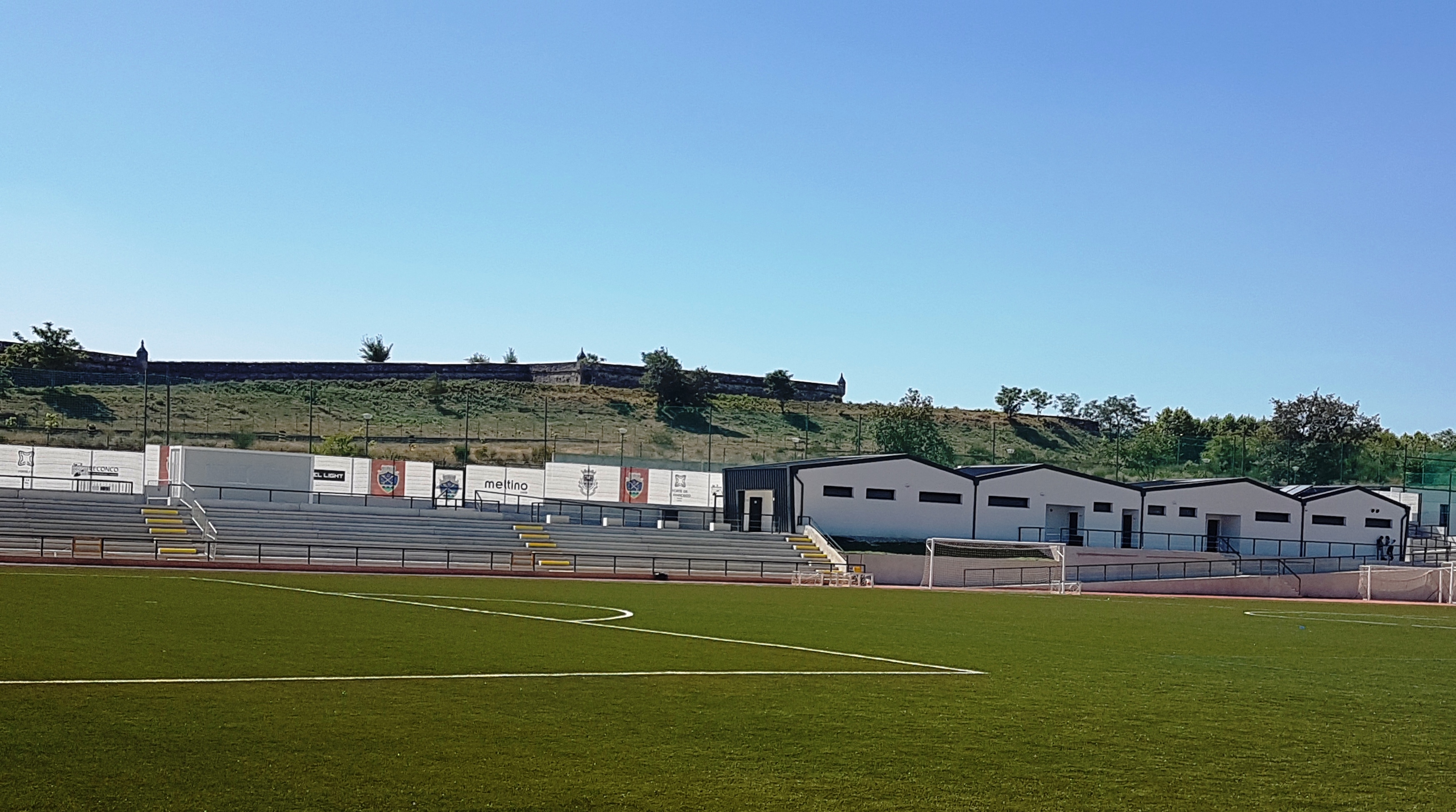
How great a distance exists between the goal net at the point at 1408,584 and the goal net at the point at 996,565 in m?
10.1

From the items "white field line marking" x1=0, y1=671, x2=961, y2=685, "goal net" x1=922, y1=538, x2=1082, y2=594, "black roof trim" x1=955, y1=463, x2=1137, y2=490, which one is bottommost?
"goal net" x1=922, y1=538, x2=1082, y2=594

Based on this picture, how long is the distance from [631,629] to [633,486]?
1771 inches

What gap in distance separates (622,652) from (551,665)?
2.15 meters

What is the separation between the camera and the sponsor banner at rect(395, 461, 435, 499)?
63.2m

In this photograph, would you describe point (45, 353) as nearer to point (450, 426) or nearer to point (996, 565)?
point (450, 426)

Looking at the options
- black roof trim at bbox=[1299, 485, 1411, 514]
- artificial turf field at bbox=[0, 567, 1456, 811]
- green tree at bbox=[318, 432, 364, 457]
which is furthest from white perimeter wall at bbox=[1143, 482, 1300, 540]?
green tree at bbox=[318, 432, 364, 457]

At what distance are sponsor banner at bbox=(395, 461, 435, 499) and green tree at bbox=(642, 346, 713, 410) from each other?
45915 millimetres

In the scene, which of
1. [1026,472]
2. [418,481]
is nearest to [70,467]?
[418,481]

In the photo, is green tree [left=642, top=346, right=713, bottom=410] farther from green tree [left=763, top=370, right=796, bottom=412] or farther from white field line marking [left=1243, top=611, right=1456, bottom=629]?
white field line marking [left=1243, top=611, right=1456, bottom=629]

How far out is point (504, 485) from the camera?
64.1 meters

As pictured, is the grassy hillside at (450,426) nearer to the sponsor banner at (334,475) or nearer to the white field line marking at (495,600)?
the sponsor banner at (334,475)

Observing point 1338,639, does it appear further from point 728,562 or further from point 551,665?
point 728,562

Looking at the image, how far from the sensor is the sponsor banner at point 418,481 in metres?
63.2

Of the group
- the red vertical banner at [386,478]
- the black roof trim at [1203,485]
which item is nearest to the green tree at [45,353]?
the red vertical banner at [386,478]
